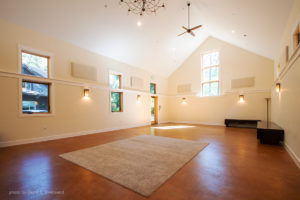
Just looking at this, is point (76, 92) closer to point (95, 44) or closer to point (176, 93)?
point (95, 44)

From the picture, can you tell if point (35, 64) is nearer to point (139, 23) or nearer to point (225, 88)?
point (139, 23)

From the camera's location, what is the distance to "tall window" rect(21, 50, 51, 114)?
4.46 m

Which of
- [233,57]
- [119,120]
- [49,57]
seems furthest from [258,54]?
[49,57]

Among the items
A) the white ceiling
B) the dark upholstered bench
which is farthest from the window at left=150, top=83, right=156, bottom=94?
the dark upholstered bench

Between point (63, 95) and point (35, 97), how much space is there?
823 mm

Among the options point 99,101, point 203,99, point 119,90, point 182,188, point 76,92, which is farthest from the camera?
point 203,99

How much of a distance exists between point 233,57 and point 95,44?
769 cm

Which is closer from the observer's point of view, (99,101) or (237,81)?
(99,101)

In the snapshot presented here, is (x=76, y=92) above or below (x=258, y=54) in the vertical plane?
below

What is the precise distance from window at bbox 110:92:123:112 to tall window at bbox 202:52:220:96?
5579mm

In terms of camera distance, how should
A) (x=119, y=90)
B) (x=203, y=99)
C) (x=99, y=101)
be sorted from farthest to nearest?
(x=203, y=99), (x=119, y=90), (x=99, y=101)

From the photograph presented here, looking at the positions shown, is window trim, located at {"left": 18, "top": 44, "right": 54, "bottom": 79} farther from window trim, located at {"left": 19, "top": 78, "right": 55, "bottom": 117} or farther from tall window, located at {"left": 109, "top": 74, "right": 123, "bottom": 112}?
tall window, located at {"left": 109, "top": 74, "right": 123, "bottom": 112}

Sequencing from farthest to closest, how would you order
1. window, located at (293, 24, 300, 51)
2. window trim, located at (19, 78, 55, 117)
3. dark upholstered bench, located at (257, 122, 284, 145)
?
window trim, located at (19, 78, 55, 117) < dark upholstered bench, located at (257, 122, 284, 145) < window, located at (293, 24, 300, 51)

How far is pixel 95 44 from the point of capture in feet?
19.1
